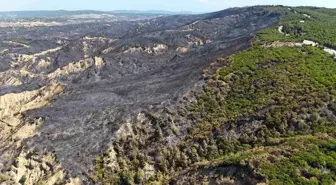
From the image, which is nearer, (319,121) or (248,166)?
(248,166)

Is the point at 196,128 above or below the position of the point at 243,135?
below

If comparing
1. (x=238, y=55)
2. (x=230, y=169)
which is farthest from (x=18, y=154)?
(x=238, y=55)

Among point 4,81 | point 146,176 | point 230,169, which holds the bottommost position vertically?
point 4,81

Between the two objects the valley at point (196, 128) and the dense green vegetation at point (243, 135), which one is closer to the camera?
the dense green vegetation at point (243, 135)

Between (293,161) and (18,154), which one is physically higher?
(293,161)

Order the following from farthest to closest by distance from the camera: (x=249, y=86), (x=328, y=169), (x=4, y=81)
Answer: (x=4, y=81)
(x=249, y=86)
(x=328, y=169)

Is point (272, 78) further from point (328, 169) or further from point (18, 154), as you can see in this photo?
point (18, 154)

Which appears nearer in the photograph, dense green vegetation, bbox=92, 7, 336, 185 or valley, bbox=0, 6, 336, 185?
dense green vegetation, bbox=92, 7, 336, 185

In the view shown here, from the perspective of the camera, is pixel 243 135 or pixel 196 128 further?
pixel 196 128
